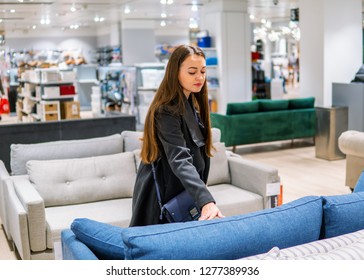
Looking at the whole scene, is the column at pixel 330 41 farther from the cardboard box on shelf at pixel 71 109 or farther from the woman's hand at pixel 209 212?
the woman's hand at pixel 209 212

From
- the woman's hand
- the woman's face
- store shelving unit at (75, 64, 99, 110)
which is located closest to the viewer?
the woman's hand

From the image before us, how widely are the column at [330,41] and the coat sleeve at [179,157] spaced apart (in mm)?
7060

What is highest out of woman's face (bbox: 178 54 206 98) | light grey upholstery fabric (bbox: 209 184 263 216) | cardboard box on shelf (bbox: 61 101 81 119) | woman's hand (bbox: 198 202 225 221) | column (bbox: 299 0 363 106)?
column (bbox: 299 0 363 106)

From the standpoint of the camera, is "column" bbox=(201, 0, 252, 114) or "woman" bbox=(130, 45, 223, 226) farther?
"column" bbox=(201, 0, 252, 114)

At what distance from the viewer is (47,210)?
159 inches

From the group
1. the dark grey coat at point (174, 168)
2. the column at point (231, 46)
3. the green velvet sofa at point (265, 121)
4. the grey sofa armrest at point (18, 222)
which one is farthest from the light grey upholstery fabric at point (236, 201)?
the column at point (231, 46)

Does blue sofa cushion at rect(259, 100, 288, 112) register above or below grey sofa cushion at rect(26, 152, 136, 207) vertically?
above

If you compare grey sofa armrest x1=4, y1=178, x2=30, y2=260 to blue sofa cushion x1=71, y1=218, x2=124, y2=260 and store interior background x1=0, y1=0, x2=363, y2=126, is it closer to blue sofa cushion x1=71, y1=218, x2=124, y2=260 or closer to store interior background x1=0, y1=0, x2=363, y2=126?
blue sofa cushion x1=71, y1=218, x2=124, y2=260

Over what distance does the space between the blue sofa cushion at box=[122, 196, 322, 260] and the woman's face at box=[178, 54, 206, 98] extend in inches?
23.4

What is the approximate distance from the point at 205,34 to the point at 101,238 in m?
9.62

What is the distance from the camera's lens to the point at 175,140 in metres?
2.15

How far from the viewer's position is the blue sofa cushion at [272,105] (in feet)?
28.6

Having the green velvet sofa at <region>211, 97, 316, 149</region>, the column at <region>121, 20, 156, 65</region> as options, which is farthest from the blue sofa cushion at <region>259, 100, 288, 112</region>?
the column at <region>121, 20, 156, 65</region>

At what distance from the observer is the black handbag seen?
221cm
